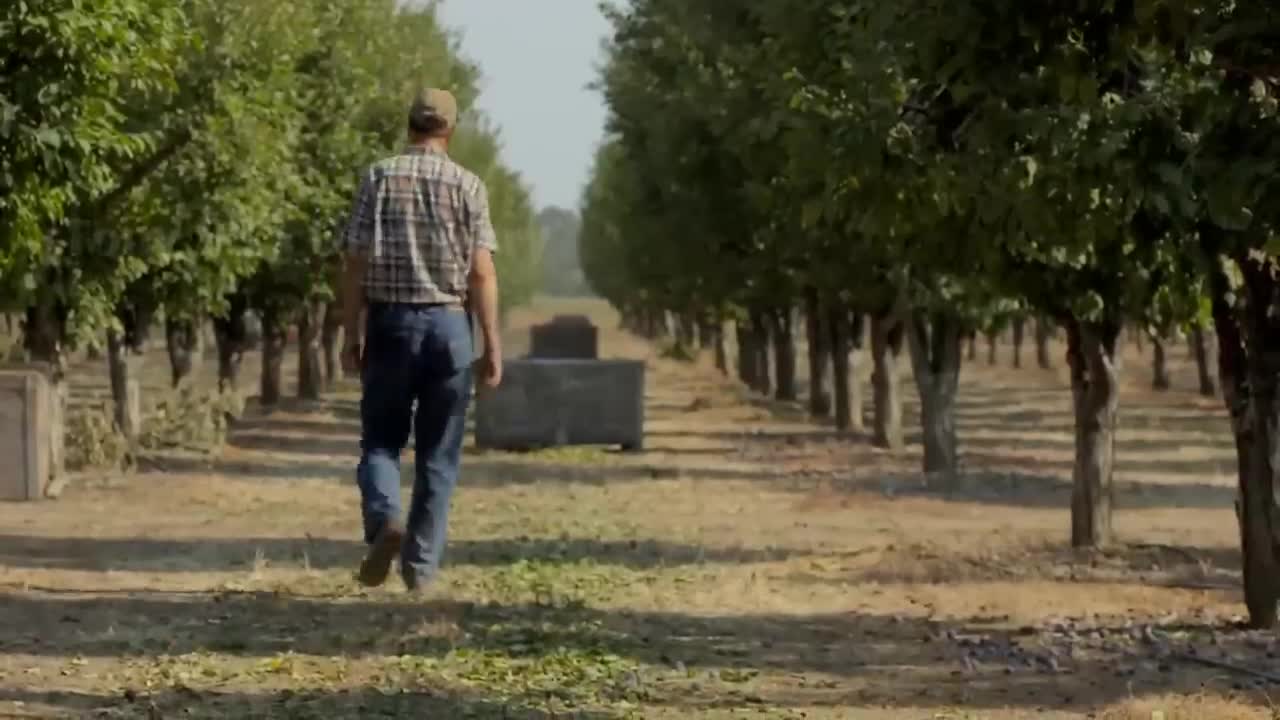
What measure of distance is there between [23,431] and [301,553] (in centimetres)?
682

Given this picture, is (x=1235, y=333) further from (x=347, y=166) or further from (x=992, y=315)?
(x=347, y=166)

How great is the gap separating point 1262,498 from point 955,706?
3.20 metres

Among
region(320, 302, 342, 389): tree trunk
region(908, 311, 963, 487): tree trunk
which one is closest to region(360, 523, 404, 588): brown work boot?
region(908, 311, 963, 487): tree trunk

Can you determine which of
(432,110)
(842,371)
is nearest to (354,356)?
(432,110)

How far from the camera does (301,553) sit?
577 inches

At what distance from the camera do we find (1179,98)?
916cm

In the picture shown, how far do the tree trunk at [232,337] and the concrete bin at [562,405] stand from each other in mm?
7520

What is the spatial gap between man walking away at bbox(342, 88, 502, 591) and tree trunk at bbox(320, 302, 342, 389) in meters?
38.6

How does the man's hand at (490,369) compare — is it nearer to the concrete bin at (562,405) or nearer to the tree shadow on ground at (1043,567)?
the tree shadow on ground at (1043,567)

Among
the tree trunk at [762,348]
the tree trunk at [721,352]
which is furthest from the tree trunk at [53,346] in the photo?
the tree trunk at [721,352]

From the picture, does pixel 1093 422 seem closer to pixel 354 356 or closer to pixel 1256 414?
pixel 1256 414

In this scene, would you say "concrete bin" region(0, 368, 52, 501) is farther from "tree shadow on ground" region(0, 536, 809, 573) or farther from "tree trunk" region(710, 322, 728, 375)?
"tree trunk" region(710, 322, 728, 375)

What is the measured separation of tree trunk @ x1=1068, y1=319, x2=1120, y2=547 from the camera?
54.5ft

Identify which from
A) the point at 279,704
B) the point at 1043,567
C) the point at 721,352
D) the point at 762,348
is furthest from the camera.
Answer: the point at 721,352
